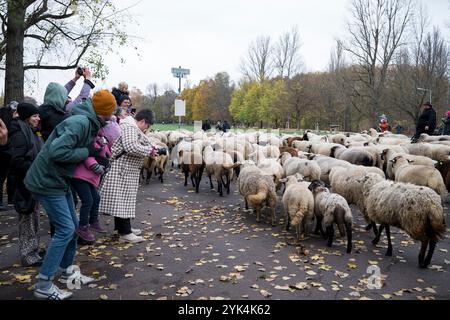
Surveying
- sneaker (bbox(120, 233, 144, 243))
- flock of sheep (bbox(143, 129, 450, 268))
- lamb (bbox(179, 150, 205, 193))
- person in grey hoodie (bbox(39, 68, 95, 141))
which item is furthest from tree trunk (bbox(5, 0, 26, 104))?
sneaker (bbox(120, 233, 144, 243))

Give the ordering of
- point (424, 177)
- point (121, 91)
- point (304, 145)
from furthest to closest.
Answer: point (304, 145) < point (121, 91) < point (424, 177)

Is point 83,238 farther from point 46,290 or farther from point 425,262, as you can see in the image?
point 425,262

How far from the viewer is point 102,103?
434 centimetres

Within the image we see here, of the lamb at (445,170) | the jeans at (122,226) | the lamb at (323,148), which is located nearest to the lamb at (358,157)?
the lamb at (323,148)

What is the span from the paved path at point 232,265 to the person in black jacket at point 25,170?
0.32 meters

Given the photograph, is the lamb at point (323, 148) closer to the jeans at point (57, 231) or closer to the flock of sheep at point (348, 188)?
the flock of sheep at point (348, 188)

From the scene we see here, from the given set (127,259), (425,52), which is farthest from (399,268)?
(425,52)

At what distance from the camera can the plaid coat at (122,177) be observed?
18.9ft

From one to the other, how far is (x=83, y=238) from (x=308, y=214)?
394cm

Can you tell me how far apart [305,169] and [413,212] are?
13.8ft

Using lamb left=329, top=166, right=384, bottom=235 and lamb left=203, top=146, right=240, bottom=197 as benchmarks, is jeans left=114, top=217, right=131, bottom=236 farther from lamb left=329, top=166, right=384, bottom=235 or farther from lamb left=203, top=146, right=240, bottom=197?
lamb left=329, top=166, right=384, bottom=235

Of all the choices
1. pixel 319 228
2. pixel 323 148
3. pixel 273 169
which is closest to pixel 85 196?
pixel 319 228

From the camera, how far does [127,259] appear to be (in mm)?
5512

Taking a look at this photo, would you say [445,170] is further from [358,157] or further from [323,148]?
[323,148]
